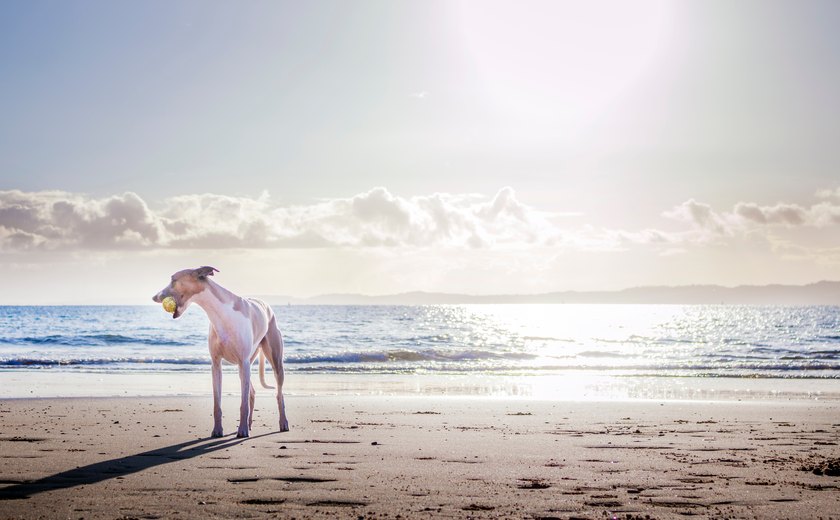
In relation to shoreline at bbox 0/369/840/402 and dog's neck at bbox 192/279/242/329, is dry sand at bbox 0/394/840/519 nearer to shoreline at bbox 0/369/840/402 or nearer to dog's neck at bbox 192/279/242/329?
dog's neck at bbox 192/279/242/329

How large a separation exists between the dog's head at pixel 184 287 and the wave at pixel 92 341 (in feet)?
119

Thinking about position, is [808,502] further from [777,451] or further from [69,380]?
[69,380]

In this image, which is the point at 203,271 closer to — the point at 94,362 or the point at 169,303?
the point at 169,303

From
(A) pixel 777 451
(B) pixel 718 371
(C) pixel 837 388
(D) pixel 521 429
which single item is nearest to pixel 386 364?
(B) pixel 718 371

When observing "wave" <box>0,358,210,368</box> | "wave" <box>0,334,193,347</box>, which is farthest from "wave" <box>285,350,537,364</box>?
"wave" <box>0,334,193,347</box>

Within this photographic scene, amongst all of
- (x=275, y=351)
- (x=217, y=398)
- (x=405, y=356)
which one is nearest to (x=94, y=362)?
(x=405, y=356)

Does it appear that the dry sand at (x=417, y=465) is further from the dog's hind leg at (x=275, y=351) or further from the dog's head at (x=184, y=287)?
the dog's head at (x=184, y=287)

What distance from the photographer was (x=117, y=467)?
7133mm

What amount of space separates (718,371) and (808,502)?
23231 mm

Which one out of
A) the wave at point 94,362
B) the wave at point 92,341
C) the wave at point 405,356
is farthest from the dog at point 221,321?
the wave at point 92,341

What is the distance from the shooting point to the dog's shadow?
611 cm

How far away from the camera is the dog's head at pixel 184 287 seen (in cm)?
897

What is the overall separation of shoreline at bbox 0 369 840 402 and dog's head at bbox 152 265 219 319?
7513 mm

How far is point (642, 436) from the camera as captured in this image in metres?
9.83
